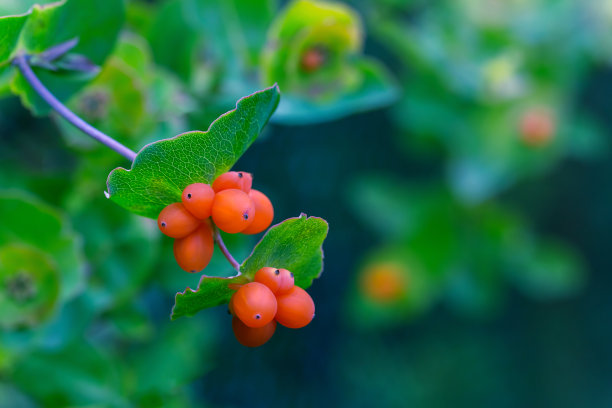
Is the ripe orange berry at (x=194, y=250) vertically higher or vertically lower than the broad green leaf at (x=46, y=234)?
higher

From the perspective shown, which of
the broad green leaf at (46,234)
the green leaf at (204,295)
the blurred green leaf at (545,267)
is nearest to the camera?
the green leaf at (204,295)

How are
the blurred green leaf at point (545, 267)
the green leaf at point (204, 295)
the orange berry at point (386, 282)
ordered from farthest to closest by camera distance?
1. the blurred green leaf at point (545, 267)
2. the orange berry at point (386, 282)
3. the green leaf at point (204, 295)

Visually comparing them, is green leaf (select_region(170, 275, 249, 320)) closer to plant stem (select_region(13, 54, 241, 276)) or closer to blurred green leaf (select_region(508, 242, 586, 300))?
plant stem (select_region(13, 54, 241, 276))

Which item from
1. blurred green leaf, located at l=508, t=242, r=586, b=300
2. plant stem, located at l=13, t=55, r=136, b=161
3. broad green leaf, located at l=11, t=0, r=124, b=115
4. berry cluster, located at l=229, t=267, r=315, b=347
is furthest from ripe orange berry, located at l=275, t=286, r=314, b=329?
blurred green leaf, located at l=508, t=242, r=586, b=300

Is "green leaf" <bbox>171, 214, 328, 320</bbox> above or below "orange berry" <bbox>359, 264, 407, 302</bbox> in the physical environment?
above

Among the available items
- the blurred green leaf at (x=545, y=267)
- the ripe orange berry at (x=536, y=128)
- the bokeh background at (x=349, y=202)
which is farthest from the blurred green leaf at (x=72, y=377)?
the blurred green leaf at (x=545, y=267)

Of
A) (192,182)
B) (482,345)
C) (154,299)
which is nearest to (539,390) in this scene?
(482,345)

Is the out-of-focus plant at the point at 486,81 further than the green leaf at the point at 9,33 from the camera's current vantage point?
Yes

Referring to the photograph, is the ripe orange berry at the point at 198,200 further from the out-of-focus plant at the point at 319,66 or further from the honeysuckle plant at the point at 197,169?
the out-of-focus plant at the point at 319,66
